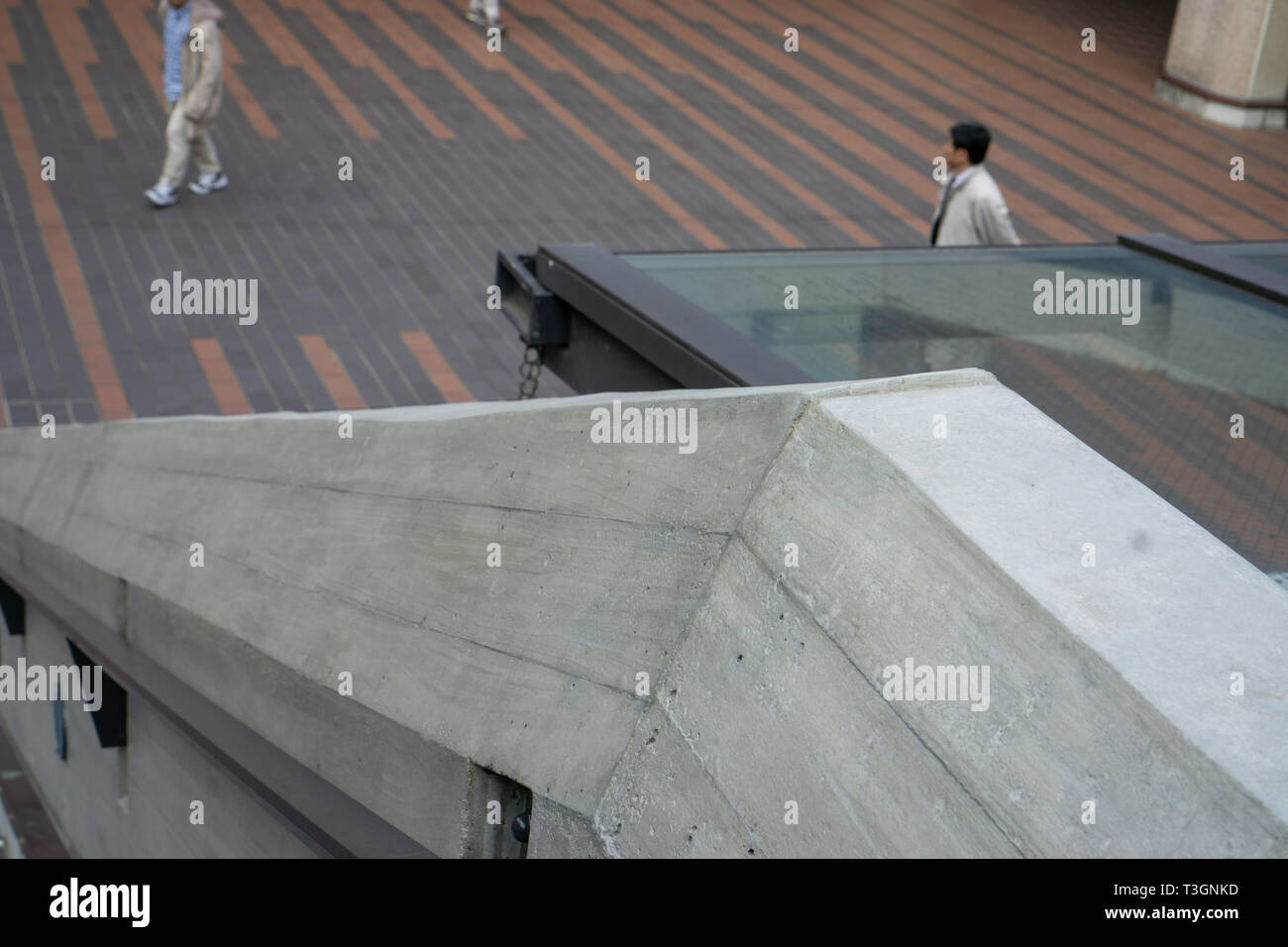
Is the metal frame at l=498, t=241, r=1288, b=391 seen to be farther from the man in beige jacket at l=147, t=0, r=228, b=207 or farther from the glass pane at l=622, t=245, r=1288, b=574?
the man in beige jacket at l=147, t=0, r=228, b=207

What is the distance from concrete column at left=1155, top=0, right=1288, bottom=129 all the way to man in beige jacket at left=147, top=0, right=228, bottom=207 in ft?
30.4

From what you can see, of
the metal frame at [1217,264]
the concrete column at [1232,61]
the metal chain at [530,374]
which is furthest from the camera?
the concrete column at [1232,61]

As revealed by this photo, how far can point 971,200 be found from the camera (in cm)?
603

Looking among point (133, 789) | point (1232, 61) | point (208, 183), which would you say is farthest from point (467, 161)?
point (1232, 61)

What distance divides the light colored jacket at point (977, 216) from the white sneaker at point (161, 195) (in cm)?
580

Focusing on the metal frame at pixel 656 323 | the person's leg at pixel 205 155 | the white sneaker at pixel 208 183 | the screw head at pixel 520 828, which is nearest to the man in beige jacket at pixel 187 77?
the person's leg at pixel 205 155

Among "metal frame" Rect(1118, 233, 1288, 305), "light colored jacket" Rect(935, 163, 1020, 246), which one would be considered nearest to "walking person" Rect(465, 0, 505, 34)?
"light colored jacket" Rect(935, 163, 1020, 246)

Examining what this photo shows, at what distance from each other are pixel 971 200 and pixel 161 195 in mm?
5977

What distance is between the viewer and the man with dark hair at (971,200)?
235 inches

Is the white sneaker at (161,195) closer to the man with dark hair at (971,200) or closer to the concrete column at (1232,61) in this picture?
the man with dark hair at (971,200)

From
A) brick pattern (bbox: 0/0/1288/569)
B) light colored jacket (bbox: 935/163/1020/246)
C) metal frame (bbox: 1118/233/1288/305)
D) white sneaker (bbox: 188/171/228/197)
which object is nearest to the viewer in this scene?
metal frame (bbox: 1118/233/1288/305)

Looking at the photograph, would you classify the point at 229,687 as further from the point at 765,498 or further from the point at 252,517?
the point at 765,498

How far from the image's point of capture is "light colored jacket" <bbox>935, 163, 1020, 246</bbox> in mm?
5977

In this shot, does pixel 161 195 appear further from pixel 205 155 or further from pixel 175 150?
pixel 205 155
